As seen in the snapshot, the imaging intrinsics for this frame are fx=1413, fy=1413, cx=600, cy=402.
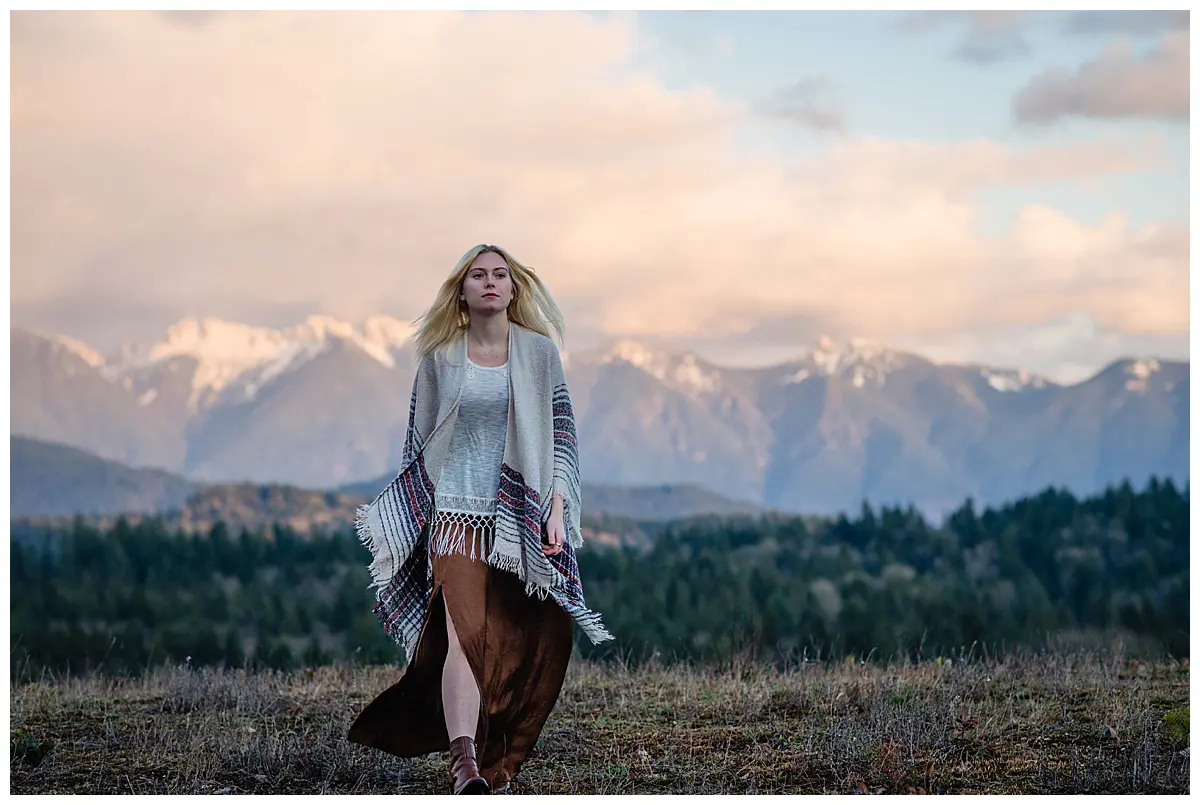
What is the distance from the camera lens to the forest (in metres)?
45.4

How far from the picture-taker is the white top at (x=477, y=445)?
5.90 m

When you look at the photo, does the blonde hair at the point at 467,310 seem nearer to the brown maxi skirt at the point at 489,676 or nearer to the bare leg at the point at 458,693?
the brown maxi skirt at the point at 489,676

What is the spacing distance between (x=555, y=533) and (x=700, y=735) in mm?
1579

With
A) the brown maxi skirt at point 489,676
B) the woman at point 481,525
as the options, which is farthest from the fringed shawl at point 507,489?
the brown maxi skirt at point 489,676

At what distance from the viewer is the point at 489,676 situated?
595 centimetres

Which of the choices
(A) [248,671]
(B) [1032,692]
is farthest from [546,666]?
(A) [248,671]

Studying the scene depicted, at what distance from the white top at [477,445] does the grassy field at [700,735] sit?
1.24m

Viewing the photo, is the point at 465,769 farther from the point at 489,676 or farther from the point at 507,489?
the point at 507,489

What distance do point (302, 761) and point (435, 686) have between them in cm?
70

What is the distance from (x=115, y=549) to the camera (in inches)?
3105

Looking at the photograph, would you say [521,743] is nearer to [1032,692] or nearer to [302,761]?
[302,761]

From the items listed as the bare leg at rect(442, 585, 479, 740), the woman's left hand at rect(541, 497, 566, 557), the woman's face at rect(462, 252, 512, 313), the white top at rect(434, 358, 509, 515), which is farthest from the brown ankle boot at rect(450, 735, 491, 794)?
the woman's face at rect(462, 252, 512, 313)

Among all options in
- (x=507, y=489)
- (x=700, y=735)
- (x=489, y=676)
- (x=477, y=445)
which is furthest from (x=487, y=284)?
(x=700, y=735)

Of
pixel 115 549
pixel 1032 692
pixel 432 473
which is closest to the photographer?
pixel 432 473
